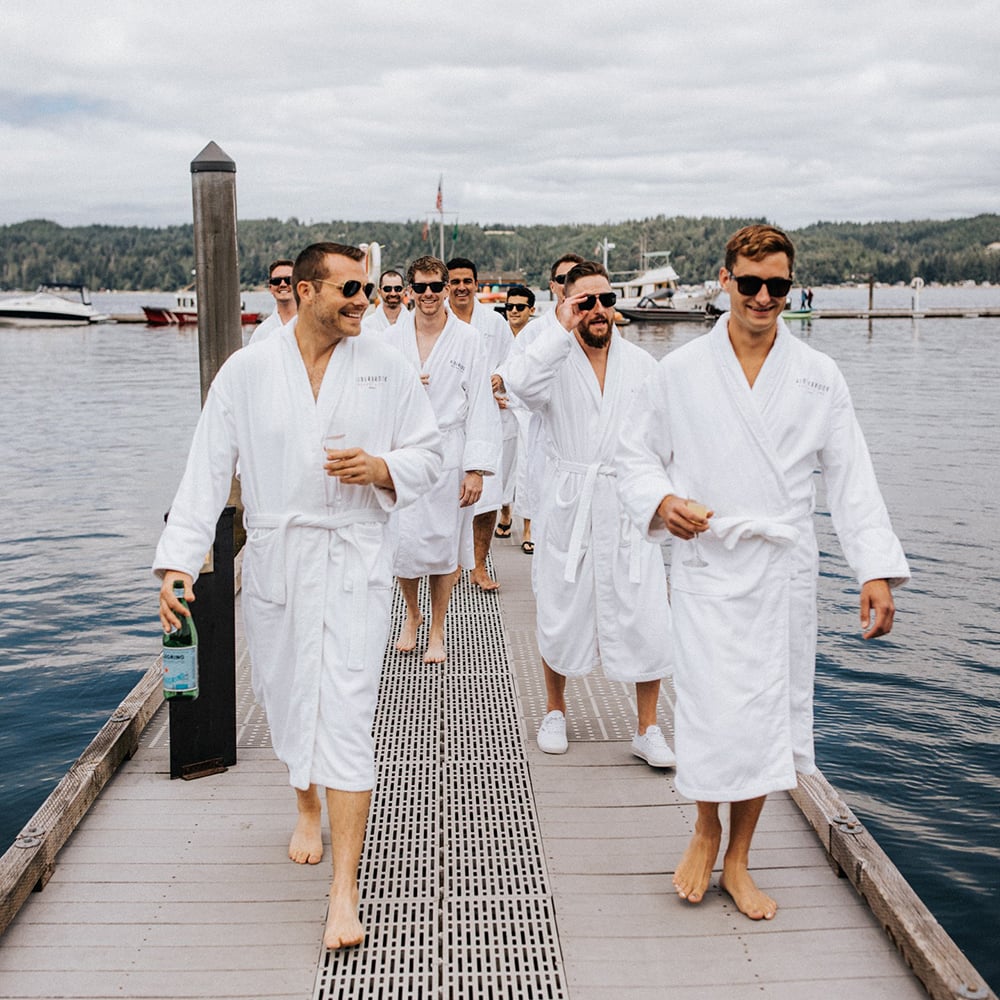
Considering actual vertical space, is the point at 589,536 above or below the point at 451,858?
above

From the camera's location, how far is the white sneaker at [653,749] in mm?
4781

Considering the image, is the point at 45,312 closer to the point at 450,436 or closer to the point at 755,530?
the point at 450,436

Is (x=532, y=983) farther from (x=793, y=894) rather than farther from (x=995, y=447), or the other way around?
(x=995, y=447)

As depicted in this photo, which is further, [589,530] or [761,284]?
[589,530]

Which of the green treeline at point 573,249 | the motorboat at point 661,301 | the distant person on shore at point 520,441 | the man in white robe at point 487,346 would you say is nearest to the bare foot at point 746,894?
the man in white robe at point 487,346

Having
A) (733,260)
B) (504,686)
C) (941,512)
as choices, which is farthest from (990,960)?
(941,512)

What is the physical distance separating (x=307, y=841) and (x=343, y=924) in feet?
2.04

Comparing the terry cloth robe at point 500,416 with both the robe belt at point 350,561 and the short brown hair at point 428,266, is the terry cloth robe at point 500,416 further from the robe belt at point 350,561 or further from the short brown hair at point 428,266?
the robe belt at point 350,561

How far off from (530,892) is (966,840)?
367 centimetres

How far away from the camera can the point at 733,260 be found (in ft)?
11.6

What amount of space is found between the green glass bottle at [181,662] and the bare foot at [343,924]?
3.65 ft

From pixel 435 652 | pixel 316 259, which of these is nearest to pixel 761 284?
pixel 316 259

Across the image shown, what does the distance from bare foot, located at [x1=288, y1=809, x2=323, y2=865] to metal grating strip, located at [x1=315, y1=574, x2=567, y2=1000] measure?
17 centimetres

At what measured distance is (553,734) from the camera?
5.03 meters
